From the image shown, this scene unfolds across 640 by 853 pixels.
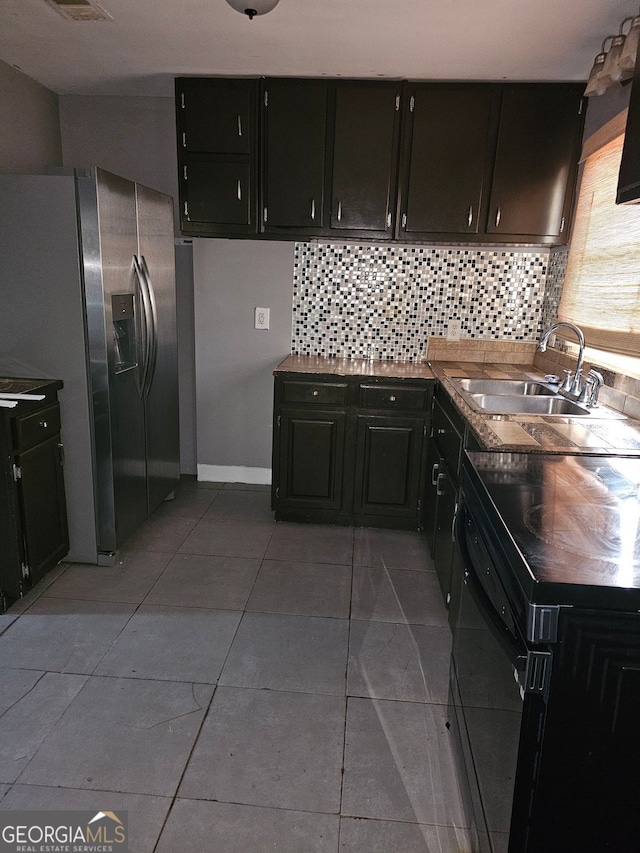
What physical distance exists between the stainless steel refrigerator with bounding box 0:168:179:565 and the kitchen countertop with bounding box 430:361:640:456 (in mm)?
1575

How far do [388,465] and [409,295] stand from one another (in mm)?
1122

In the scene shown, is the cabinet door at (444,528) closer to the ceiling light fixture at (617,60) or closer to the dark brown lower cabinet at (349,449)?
the dark brown lower cabinet at (349,449)

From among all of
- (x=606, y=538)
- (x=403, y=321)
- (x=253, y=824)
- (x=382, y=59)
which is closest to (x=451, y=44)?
(x=382, y=59)

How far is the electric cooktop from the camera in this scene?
972 mm

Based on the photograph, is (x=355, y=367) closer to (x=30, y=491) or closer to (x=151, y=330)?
(x=151, y=330)

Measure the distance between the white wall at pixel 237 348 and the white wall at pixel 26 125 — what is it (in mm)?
1001

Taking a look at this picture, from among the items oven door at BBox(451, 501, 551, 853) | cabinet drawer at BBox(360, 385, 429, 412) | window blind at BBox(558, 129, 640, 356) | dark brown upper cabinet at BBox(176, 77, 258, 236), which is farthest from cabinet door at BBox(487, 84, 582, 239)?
oven door at BBox(451, 501, 551, 853)

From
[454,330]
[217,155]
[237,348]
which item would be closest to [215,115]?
[217,155]

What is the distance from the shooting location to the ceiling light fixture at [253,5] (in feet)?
6.72

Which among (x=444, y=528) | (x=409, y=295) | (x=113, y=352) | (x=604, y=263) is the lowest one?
(x=444, y=528)

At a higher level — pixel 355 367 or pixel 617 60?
pixel 617 60

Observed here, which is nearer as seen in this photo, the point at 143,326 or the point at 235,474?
the point at 143,326

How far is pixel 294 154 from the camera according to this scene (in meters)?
3.24

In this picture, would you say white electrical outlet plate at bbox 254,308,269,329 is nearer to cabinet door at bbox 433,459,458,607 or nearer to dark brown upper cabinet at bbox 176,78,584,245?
dark brown upper cabinet at bbox 176,78,584,245
